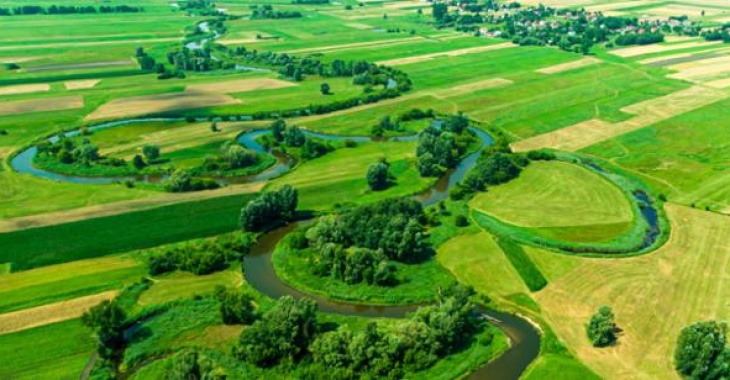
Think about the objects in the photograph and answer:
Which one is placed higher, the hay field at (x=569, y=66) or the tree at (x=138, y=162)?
the hay field at (x=569, y=66)

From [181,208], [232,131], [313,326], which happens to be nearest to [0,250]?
[181,208]

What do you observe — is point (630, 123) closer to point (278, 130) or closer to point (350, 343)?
point (278, 130)

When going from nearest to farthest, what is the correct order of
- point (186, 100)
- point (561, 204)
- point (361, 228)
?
point (361, 228) → point (561, 204) → point (186, 100)

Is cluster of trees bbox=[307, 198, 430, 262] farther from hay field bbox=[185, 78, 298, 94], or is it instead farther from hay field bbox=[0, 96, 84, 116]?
hay field bbox=[0, 96, 84, 116]

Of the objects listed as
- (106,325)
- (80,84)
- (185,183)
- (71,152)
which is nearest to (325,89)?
(185,183)

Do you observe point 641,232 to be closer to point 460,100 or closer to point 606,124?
point 606,124

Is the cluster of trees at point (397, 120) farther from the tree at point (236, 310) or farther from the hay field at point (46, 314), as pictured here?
the hay field at point (46, 314)

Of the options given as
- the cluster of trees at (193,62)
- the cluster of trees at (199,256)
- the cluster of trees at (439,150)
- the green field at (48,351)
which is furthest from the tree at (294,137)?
the cluster of trees at (193,62)
